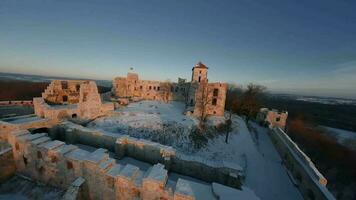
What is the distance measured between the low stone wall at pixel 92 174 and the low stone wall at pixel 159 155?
118cm

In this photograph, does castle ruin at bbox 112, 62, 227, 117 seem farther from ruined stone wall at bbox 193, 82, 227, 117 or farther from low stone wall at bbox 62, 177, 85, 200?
low stone wall at bbox 62, 177, 85, 200

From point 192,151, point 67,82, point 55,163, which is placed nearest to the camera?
point 55,163

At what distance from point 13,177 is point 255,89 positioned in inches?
1220

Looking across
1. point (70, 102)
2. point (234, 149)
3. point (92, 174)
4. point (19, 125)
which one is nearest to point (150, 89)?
point (70, 102)

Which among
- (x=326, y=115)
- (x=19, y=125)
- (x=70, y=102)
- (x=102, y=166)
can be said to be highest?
(x=70, y=102)

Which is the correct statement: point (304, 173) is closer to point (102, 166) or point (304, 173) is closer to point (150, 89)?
point (102, 166)

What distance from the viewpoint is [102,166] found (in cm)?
633

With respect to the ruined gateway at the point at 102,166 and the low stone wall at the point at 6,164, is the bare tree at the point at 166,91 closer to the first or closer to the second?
the ruined gateway at the point at 102,166

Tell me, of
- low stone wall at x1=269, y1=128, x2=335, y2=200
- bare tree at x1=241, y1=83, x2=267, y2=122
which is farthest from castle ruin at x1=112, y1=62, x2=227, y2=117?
low stone wall at x1=269, y1=128, x2=335, y2=200

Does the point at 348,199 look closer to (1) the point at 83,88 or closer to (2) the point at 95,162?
(2) the point at 95,162

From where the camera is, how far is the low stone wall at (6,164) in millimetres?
8281

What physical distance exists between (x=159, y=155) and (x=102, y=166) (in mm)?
3331

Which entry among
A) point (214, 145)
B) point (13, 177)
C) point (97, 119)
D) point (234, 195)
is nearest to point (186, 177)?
point (234, 195)

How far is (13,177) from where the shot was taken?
8789 mm
